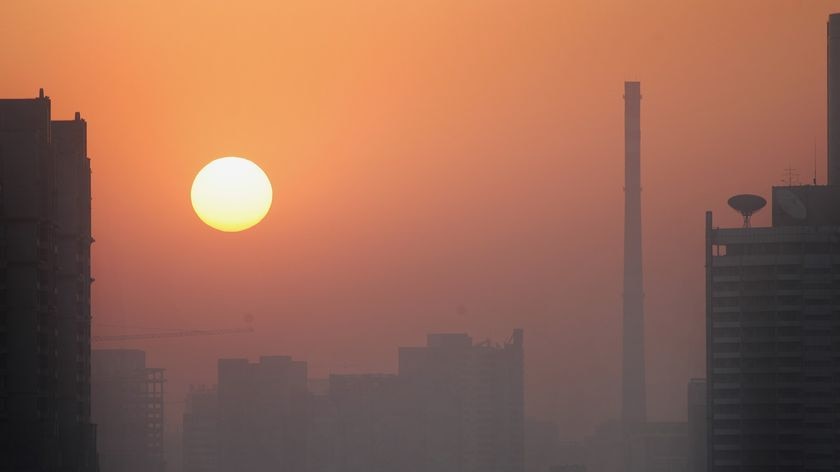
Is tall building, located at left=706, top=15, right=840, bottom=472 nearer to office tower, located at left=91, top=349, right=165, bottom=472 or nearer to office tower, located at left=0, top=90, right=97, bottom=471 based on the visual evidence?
office tower, located at left=91, top=349, right=165, bottom=472

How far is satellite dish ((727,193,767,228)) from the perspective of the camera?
126 m

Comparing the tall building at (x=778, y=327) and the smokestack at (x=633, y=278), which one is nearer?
the tall building at (x=778, y=327)

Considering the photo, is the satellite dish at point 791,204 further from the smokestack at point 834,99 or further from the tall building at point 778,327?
the smokestack at point 834,99

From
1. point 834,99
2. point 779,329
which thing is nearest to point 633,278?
point 834,99

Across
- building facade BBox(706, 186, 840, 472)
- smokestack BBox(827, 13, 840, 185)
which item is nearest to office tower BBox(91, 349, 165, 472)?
building facade BBox(706, 186, 840, 472)

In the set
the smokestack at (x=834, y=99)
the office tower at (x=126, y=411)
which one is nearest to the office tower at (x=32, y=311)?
the office tower at (x=126, y=411)

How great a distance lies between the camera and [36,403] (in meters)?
58.5

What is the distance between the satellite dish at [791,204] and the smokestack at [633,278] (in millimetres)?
53371

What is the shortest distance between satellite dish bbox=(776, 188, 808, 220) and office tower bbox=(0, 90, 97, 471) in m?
72.3

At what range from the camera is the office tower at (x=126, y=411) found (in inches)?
5192

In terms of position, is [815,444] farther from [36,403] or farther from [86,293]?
[36,403]

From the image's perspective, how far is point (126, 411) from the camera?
14638 cm

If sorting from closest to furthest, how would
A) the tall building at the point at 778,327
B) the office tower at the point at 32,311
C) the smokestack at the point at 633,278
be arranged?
the office tower at the point at 32,311 → the tall building at the point at 778,327 → the smokestack at the point at 633,278

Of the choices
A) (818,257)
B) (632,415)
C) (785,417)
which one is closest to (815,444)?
(785,417)
